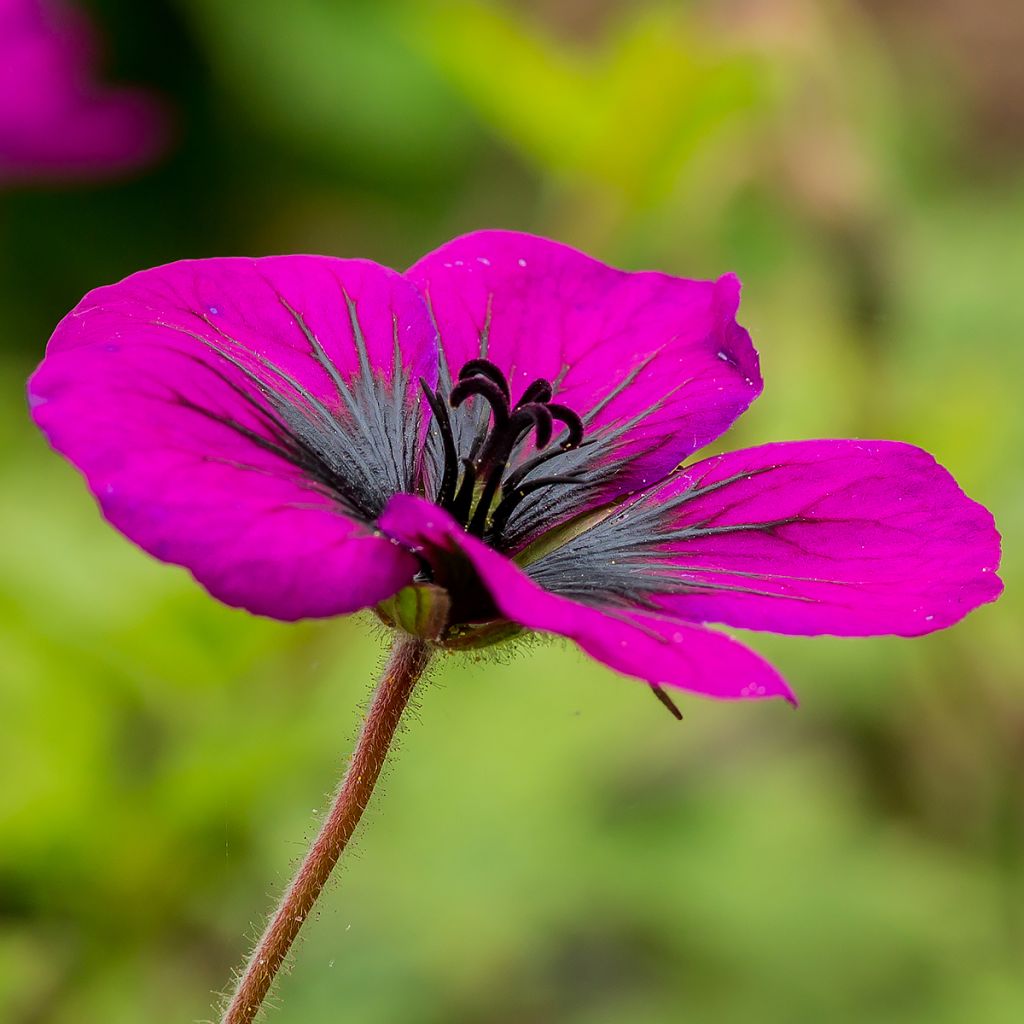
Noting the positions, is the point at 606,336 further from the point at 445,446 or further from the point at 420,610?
the point at 420,610

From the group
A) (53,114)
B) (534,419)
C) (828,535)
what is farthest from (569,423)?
(53,114)

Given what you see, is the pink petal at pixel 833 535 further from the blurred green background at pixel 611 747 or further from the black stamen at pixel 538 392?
the blurred green background at pixel 611 747

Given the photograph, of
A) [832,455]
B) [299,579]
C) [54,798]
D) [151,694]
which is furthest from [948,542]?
[151,694]

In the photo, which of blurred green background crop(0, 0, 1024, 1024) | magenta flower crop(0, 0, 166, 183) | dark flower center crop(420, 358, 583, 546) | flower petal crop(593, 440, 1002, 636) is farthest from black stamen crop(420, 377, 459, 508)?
magenta flower crop(0, 0, 166, 183)

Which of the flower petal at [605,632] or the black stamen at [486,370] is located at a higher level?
the black stamen at [486,370]

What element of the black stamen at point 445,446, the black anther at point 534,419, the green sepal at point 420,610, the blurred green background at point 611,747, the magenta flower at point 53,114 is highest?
the black anther at point 534,419

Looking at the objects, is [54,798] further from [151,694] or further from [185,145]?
[185,145]

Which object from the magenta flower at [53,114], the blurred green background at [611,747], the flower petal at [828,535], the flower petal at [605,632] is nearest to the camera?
the flower petal at [605,632]

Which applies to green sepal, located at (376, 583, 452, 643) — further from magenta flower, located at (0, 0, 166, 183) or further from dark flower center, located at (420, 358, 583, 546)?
magenta flower, located at (0, 0, 166, 183)

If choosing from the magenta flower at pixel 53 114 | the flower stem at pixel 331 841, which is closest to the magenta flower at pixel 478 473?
the flower stem at pixel 331 841
